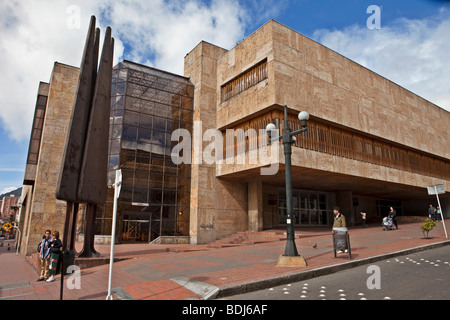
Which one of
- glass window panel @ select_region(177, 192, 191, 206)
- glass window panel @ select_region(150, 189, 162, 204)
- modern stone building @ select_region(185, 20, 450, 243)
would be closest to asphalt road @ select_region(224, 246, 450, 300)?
modern stone building @ select_region(185, 20, 450, 243)

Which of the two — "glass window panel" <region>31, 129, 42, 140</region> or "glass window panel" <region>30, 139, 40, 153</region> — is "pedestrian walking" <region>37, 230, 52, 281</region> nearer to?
"glass window panel" <region>30, 139, 40, 153</region>

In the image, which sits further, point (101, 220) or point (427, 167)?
point (427, 167)

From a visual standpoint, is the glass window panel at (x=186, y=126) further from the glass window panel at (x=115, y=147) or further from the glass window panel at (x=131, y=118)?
the glass window panel at (x=115, y=147)

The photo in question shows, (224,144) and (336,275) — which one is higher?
(224,144)

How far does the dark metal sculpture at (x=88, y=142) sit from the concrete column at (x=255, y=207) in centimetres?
1191

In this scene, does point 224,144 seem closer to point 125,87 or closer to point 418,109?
point 125,87

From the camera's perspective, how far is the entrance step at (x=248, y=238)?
17.8 metres

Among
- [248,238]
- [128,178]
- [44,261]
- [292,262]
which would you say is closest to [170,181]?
[128,178]

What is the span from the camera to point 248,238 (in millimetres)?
18953

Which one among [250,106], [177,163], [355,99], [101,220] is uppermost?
[355,99]

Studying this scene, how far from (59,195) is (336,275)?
28.3ft
